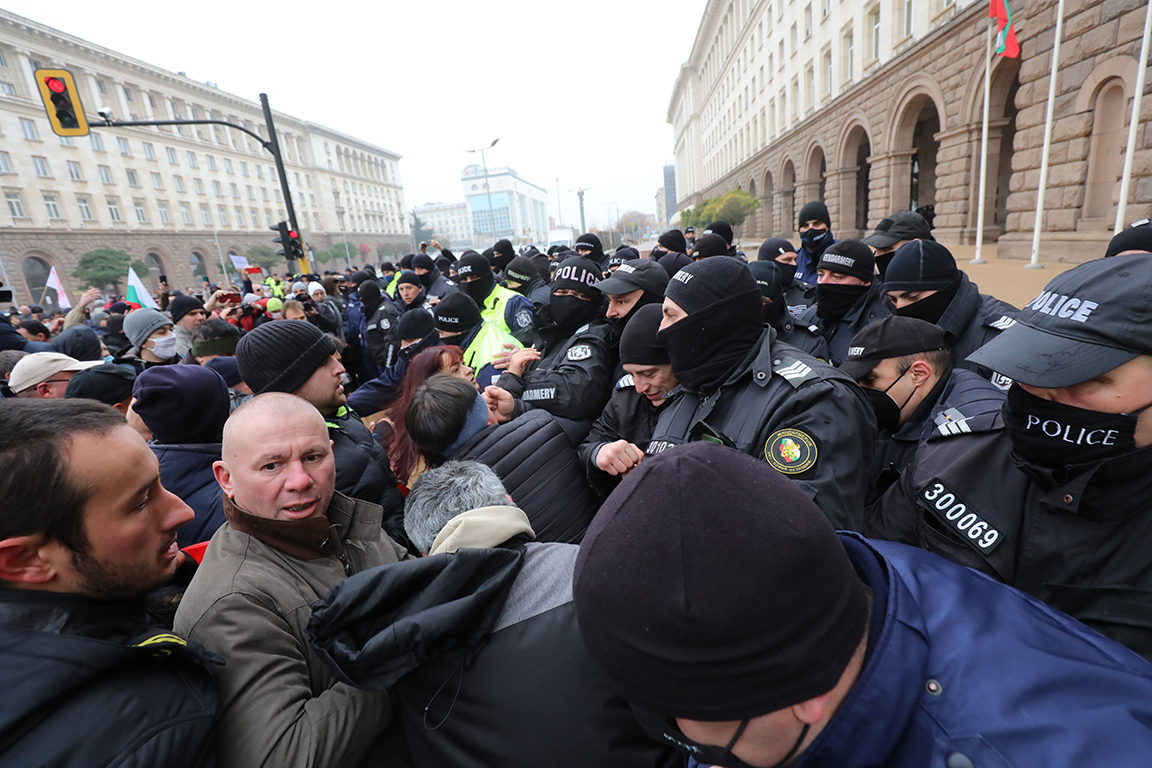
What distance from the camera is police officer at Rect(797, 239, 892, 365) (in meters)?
3.97

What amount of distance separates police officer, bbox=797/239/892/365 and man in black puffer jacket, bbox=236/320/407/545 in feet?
10.9

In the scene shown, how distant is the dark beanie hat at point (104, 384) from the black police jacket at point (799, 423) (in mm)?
3529

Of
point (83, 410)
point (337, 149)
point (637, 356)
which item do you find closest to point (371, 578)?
point (83, 410)

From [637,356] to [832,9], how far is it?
26336mm

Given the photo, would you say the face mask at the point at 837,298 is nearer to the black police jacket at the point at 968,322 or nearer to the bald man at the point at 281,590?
the black police jacket at the point at 968,322

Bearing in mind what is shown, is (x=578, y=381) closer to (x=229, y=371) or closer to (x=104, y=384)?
(x=229, y=371)

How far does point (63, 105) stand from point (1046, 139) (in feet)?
57.5

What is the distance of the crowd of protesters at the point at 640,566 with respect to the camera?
0.82m

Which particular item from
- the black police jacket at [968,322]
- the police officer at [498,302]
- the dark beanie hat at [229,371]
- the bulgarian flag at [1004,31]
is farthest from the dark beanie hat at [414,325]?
the bulgarian flag at [1004,31]

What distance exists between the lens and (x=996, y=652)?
0.87 meters

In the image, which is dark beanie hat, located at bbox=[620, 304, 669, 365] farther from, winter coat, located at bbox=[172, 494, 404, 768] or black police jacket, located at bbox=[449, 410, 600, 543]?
winter coat, located at bbox=[172, 494, 404, 768]

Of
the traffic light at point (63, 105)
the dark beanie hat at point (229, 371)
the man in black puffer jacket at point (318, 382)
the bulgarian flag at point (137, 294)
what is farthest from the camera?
the bulgarian flag at point (137, 294)

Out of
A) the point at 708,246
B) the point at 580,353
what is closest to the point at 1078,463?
the point at 580,353

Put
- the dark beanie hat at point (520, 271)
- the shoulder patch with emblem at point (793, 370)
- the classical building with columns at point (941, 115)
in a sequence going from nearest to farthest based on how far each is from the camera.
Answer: the shoulder patch with emblem at point (793, 370) < the dark beanie hat at point (520, 271) < the classical building with columns at point (941, 115)
